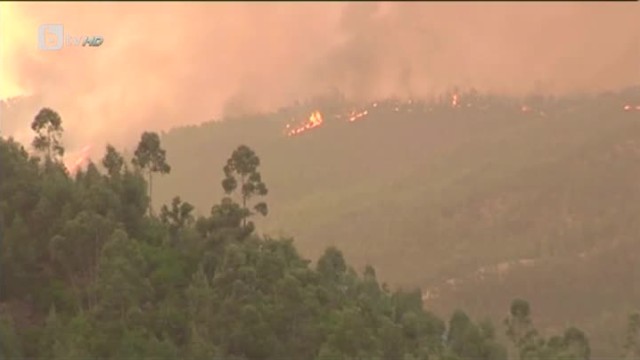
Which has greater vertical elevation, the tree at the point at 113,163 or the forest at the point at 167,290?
the tree at the point at 113,163

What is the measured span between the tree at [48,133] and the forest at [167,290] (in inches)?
107

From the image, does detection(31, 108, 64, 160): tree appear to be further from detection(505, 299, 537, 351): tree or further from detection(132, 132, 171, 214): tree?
detection(505, 299, 537, 351): tree

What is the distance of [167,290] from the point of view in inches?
3113

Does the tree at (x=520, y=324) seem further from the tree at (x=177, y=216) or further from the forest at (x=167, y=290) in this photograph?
Answer: the tree at (x=177, y=216)

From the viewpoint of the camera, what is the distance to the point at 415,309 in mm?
93500

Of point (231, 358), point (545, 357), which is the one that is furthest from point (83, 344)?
point (545, 357)

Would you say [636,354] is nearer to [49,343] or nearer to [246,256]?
[246,256]

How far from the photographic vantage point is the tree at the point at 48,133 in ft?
303

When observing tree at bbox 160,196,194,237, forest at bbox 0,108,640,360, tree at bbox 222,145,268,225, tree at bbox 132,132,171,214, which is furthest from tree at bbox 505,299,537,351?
tree at bbox 132,132,171,214

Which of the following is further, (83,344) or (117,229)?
(117,229)

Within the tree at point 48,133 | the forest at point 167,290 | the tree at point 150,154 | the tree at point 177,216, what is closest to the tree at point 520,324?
the forest at point 167,290

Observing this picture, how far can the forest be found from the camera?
2864 inches

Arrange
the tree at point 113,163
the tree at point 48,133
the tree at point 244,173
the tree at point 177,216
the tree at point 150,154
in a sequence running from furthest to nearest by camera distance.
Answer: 1. the tree at point 48,133
2. the tree at point 113,163
3. the tree at point 150,154
4. the tree at point 244,173
5. the tree at point 177,216

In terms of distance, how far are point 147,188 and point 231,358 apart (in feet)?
68.0
